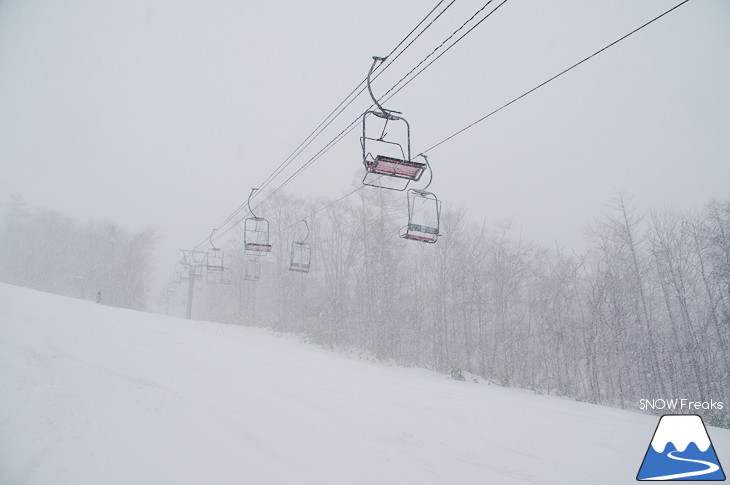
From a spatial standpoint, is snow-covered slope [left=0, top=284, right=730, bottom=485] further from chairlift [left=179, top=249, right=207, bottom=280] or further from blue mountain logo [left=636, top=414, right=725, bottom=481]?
chairlift [left=179, top=249, right=207, bottom=280]

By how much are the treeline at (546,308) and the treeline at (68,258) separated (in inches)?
1157

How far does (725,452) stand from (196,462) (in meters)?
9.02

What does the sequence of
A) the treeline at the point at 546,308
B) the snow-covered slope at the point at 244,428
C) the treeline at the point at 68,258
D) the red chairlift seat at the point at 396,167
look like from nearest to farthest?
the snow-covered slope at the point at 244,428 < the red chairlift seat at the point at 396,167 < the treeline at the point at 546,308 < the treeline at the point at 68,258

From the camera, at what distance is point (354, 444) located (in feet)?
13.1

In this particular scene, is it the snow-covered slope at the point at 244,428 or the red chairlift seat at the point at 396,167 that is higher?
the red chairlift seat at the point at 396,167

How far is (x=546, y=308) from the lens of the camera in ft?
73.5

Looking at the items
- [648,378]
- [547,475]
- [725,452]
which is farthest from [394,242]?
[547,475]

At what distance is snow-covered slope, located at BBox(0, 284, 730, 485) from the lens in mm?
3082

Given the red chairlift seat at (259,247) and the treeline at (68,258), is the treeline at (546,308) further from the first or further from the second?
the treeline at (68,258)

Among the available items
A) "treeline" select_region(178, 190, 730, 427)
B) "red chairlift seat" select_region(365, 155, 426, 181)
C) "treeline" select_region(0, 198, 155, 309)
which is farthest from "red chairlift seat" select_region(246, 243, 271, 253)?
"treeline" select_region(0, 198, 155, 309)

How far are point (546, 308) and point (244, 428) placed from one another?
890 inches

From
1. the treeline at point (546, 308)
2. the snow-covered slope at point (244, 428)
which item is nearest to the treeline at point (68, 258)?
the treeline at point (546, 308)

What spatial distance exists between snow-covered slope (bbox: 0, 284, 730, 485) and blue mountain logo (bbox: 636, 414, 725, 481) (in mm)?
404

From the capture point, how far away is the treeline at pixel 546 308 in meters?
17.7
